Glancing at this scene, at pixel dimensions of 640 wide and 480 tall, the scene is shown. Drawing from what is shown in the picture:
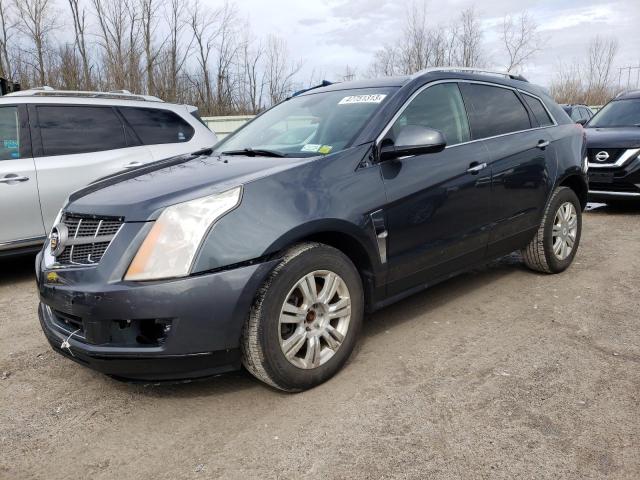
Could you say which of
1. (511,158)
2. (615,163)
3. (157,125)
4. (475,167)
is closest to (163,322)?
(475,167)

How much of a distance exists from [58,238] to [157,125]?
137 inches

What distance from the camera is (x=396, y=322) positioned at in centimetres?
388

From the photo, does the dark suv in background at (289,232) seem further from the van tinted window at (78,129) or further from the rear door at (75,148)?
the van tinted window at (78,129)

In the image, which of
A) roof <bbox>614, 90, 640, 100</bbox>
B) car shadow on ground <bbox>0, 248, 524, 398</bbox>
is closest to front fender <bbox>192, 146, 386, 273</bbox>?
car shadow on ground <bbox>0, 248, 524, 398</bbox>

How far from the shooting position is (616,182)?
7.92 meters

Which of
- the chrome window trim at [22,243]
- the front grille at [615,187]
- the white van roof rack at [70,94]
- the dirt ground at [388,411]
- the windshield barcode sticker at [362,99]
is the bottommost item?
the dirt ground at [388,411]

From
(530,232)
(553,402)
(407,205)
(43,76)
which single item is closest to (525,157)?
(530,232)

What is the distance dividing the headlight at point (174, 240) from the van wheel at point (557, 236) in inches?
123

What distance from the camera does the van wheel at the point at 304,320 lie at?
263 cm

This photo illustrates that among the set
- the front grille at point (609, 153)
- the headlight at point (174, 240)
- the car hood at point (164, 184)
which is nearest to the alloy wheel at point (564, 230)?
the car hood at point (164, 184)

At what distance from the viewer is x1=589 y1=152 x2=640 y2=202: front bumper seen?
25.4 feet

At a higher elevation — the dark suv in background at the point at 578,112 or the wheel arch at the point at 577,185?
the dark suv in background at the point at 578,112

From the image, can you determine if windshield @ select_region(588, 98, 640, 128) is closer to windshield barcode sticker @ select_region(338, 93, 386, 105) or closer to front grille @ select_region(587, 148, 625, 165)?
front grille @ select_region(587, 148, 625, 165)

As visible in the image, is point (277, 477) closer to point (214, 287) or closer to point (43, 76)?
point (214, 287)
